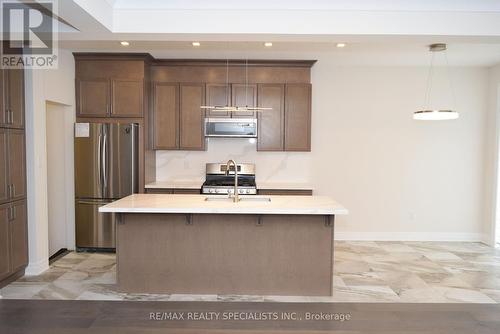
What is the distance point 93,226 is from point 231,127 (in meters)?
2.30

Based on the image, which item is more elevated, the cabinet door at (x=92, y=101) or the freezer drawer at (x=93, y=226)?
the cabinet door at (x=92, y=101)

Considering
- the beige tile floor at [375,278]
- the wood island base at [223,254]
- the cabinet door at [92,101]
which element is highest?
the cabinet door at [92,101]

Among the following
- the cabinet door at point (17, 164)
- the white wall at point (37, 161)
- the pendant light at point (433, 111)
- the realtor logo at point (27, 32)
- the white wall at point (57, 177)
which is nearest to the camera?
the realtor logo at point (27, 32)

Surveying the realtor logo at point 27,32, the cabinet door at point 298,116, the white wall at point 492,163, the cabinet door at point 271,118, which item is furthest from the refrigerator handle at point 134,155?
the white wall at point 492,163

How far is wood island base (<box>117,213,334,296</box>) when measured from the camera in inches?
139

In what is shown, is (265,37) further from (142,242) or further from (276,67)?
(142,242)

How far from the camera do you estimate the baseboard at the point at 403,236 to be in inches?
226

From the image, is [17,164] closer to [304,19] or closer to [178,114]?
[178,114]

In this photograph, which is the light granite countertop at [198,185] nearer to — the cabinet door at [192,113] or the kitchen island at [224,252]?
the cabinet door at [192,113]

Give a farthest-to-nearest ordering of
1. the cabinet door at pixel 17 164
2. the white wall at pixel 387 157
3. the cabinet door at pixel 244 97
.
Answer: the white wall at pixel 387 157 → the cabinet door at pixel 244 97 → the cabinet door at pixel 17 164

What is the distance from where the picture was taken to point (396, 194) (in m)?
5.75

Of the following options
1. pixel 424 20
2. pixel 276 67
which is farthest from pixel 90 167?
pixel 424 20

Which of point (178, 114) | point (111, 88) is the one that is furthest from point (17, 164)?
point (178, 114)

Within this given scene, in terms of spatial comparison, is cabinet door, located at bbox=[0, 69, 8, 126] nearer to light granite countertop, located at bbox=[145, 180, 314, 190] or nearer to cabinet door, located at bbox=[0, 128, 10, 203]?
cabinet door, located at bbox=[0, 128, 10, 203]
